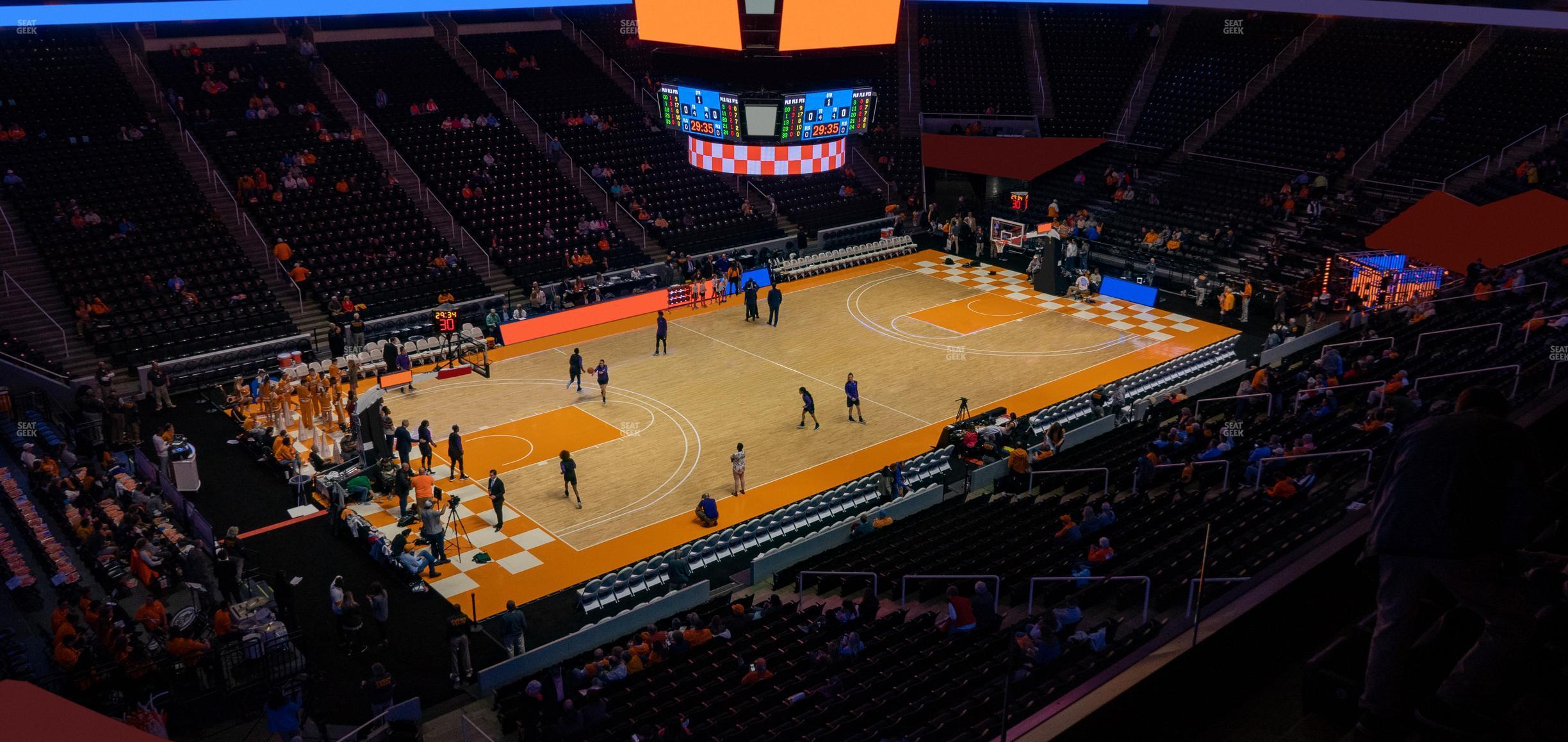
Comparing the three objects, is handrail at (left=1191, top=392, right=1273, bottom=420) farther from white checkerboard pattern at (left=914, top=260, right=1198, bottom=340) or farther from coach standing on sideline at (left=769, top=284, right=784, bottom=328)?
coach standing on sideline at (left=769, top=284, right=784, bottom=328)

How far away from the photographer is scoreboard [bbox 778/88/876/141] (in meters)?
20.4

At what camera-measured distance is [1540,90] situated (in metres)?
36.1

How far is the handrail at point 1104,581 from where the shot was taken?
570 inches

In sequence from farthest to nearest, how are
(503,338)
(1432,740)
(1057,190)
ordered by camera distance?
1. (1057,190)
2. (503,338)
3. (1432,740)

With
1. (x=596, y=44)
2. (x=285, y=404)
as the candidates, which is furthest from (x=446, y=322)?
(x=596, y=44)

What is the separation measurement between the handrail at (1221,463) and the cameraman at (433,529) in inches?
490

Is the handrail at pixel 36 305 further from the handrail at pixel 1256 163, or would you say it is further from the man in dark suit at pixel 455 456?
the handrail at pixel 1256 163

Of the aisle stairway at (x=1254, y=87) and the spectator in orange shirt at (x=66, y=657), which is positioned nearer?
the spectator in orange shirt at (x=66, y=657)

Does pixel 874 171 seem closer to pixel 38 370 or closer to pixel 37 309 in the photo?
pixel 37 309

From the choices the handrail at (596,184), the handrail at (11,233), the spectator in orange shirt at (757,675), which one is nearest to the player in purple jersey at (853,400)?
the spectator in orange shirt at (757,675)

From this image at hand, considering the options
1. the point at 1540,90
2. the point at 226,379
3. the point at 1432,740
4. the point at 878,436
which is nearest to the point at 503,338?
the point at 226,379

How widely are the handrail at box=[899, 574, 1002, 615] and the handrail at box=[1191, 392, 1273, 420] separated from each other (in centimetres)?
837

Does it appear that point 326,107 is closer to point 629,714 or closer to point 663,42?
point 663,42

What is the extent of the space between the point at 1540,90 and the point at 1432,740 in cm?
3914
